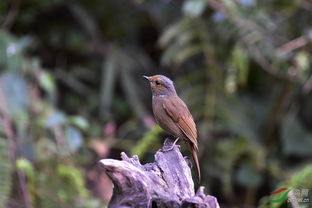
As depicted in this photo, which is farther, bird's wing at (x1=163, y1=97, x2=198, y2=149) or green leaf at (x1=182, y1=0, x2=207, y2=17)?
green leaf at (x1=182, y1=0, x2=207, y2=17)

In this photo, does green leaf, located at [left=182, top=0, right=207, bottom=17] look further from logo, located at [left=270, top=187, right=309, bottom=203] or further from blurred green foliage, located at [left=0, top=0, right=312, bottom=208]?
logo, located at [left=270, top=187, right=309, bottom=203]

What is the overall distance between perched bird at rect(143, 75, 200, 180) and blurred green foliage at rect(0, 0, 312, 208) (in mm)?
804

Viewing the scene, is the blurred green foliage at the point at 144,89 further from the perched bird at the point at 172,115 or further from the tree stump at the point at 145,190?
the tree stump at the point at 145,190

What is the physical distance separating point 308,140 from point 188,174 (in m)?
3.75

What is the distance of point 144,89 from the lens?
7.53 m

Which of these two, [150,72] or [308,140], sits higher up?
[150,72]

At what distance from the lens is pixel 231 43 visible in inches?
259

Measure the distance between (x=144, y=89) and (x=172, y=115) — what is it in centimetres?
323

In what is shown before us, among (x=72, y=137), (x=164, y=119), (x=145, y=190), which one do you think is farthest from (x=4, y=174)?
(x=145, y=190)

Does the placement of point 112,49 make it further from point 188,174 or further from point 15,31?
point 188,174

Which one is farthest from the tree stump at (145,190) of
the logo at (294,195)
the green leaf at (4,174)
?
the green leaf at (4,174)

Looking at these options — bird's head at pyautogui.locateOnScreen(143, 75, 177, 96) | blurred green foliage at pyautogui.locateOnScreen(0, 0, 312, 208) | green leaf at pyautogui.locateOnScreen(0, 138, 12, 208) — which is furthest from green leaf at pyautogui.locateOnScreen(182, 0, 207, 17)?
green leaf at pyautogui.locateOnScreen(0, 138, 12, 208)

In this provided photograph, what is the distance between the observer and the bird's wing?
4.18 meters

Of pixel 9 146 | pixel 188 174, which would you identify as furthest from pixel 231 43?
pixel 188 174
